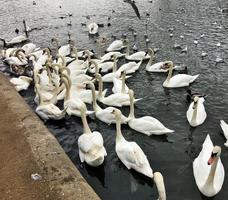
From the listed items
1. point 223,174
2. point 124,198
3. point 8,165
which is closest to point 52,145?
point 8,165

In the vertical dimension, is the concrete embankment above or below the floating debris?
below

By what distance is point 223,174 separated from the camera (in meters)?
10.1

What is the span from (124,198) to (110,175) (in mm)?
1148

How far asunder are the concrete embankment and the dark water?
1134 millimetres

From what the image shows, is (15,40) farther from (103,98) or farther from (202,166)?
(202,166)

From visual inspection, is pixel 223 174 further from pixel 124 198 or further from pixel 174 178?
pixel 124 198

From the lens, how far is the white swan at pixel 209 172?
354 inches

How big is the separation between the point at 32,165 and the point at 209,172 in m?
4.53

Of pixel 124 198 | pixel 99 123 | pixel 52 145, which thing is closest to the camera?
pixel 124 198

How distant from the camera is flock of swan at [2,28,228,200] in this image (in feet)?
33.9

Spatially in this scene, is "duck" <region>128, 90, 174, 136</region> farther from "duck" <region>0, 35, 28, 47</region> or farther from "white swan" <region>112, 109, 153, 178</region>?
"duck" <region>0, 35, 28, 47</region>

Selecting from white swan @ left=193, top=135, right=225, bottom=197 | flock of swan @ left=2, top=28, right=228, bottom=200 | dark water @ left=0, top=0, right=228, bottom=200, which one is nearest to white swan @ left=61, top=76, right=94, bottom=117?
flock of swan @ left=2, top=28, right=228, bottom=200

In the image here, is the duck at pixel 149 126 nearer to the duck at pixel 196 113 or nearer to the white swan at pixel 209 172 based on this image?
the duck at pixel 196 113

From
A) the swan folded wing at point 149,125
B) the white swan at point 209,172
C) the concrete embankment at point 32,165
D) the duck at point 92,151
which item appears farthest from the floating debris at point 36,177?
the swan folded wing at point 149,125
